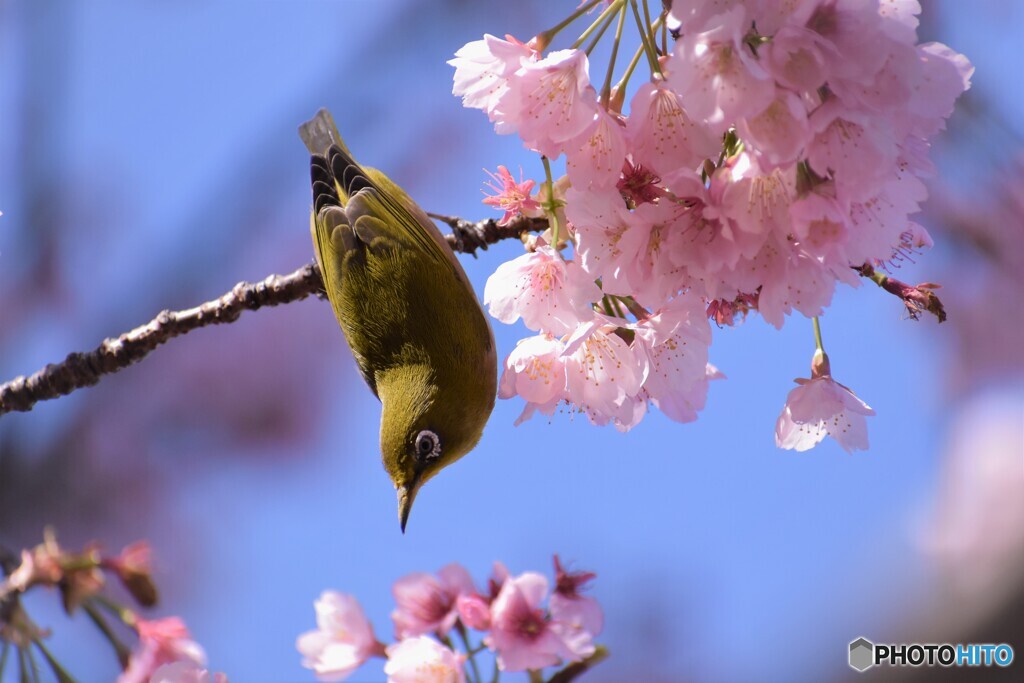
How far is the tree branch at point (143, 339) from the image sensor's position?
2686 millimetres

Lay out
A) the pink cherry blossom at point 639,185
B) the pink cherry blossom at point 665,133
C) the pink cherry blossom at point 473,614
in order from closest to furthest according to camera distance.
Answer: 1. the pink cherry blossom at point 665,133
2. the pink cherry blossom at point 639,185
3. the pink cherry blossom at point 473,614

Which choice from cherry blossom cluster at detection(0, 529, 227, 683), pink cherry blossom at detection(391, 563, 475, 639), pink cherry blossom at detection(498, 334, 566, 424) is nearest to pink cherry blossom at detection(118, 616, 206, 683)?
cherry blossom cluster at detection(0, 529, 227, 683)

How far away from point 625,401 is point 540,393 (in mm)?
174

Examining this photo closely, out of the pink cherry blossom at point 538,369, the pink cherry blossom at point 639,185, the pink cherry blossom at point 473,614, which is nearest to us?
the pink cherry blossom at point 639,185

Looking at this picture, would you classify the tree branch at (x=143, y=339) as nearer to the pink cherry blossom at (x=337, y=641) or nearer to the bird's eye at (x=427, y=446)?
the bird's eye at (x=427, y=446)

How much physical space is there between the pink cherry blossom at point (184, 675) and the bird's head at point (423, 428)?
0.75 m

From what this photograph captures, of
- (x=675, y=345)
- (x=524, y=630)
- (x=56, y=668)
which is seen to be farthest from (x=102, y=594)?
(x=675, y=345)

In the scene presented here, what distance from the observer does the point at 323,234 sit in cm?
353

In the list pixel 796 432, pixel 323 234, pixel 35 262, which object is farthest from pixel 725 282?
pixel 35 262

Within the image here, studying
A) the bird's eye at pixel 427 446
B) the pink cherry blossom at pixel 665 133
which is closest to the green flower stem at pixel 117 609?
the bird's eye at pixel 427 446

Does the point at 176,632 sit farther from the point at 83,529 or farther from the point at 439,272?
the point at 83,529

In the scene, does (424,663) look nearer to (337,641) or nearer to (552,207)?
(337,641)

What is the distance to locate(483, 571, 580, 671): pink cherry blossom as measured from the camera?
7.53 feet

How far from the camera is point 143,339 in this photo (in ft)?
8.99
